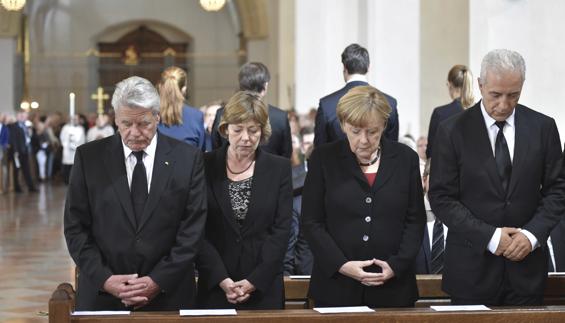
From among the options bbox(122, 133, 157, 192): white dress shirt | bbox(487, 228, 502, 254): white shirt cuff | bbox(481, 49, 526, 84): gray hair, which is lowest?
bbox(487, 228, 502, 254): white shirt cuff

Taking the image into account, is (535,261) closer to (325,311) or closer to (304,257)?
(325,311)

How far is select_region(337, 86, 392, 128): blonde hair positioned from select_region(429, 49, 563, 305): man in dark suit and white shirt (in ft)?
1.02

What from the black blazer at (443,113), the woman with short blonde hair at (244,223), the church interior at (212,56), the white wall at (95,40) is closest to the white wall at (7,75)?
the church interior at (212,56)

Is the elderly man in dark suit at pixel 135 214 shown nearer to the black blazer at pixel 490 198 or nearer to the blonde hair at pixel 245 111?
the blonde hair at pixel 245 111

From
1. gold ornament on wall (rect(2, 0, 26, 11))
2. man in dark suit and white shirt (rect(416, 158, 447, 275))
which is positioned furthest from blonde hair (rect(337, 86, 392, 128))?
gold ornament on wall (rect(2, 0, 26, 11))

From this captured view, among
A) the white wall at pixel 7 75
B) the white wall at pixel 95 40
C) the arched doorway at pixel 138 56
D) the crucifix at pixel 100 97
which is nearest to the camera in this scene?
the crucifix at pixel 100 97

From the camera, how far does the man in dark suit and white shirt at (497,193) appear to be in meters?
4.38

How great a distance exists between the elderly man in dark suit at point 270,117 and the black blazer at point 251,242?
2230 millimetres

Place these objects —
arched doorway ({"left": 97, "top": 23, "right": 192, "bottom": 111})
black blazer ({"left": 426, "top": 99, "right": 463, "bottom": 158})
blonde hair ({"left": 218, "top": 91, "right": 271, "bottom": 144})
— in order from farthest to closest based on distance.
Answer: arched doorway ({"left": 97, "top": 23, "right": 192, "bottom": 111}) < black blazer ({"left": 426, "top": 99, "right": 463, "bottom": 158}) < blonde hair ({"left": 218, "top": 91, "right": 271, "bottom": 144})

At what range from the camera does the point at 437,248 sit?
20.6ft

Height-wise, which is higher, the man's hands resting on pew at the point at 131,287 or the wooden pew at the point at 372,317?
the man's hands resting on pew at the point at 131,287

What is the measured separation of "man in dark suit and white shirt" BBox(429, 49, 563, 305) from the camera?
438 cm

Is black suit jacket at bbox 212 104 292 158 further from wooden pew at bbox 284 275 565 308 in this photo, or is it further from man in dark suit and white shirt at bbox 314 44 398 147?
wooden pew at bbox 284 275 565 308

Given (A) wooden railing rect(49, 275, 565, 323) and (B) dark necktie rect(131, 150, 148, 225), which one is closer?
(A) wooden railing rect(49, 275, 565, 323)
